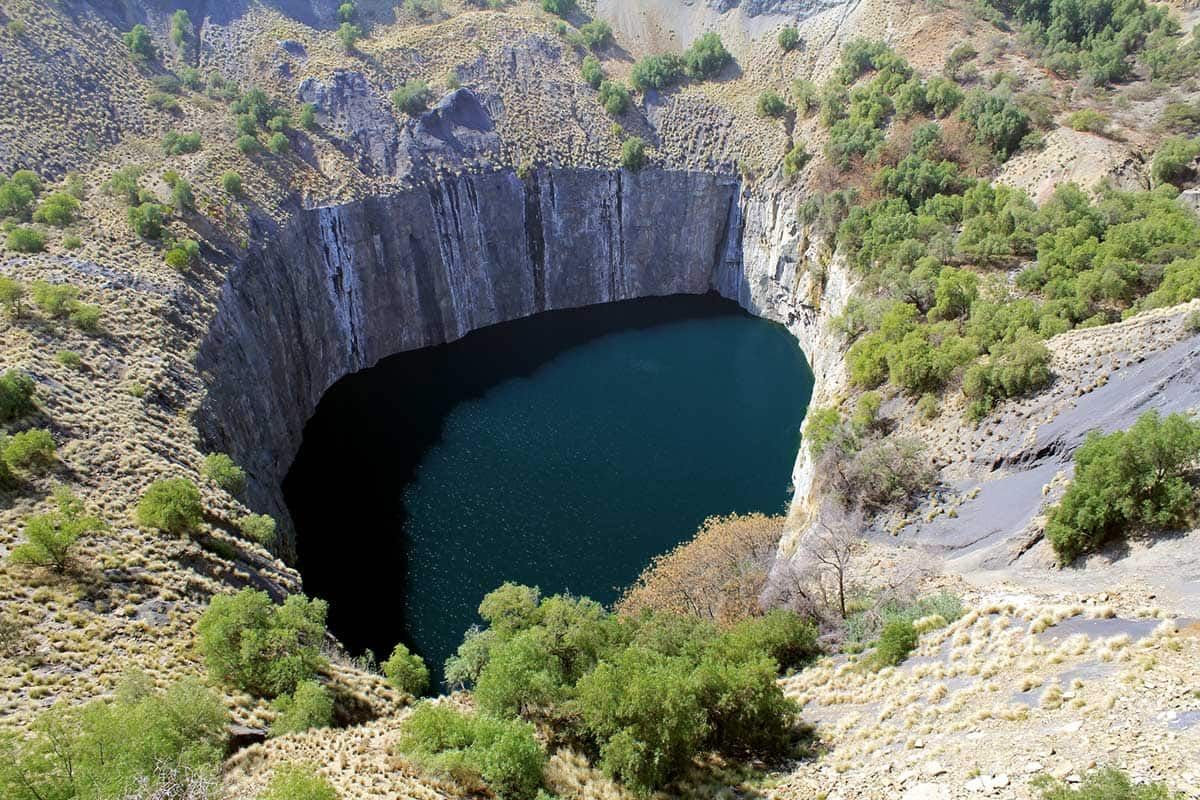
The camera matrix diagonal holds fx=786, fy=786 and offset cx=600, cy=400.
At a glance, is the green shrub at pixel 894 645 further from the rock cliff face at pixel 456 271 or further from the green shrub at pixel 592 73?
the green shrub at pixel 592 73

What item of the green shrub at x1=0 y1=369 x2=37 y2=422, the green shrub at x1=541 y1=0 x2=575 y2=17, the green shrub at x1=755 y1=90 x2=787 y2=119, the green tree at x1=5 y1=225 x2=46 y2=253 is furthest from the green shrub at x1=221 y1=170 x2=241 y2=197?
the green shrub at x1=755 y1=90 x2=787 y2=119

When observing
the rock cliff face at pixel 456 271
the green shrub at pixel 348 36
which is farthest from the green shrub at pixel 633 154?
the green shrub at pixel 348 36

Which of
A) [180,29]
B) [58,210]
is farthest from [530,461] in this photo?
[180,29]

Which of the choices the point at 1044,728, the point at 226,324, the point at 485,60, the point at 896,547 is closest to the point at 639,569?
the point at 896,547

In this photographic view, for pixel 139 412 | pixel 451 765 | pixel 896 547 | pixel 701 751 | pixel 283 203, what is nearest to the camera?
pixel 451 765

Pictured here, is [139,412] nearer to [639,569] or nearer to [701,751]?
[639,569]

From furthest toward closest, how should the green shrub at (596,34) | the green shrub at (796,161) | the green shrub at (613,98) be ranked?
the green shrub at (596,34) < the green shrub at (613,98) < the green shrub at (796,161)
